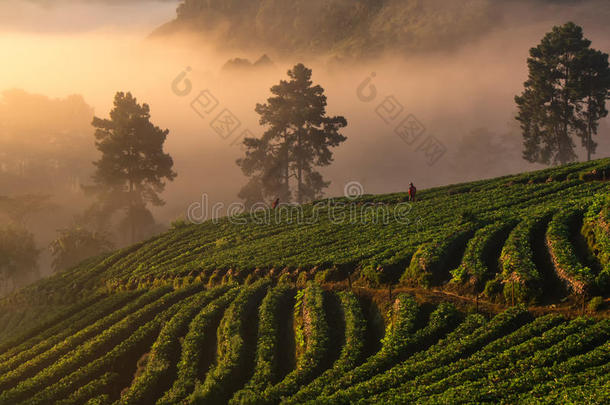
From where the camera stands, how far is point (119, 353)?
87.5ft

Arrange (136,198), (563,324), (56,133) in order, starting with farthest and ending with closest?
1. (56,133)
2. (136,198)
3. (563,324)

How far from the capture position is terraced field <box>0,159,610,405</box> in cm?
1792

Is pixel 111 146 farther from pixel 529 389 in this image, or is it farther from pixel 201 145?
pixel 201 145

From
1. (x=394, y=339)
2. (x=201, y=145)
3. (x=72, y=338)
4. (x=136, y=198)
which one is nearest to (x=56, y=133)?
(x=201, y=145)

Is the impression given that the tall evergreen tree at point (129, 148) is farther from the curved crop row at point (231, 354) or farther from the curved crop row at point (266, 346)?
the curved crop row at point (266, 346)

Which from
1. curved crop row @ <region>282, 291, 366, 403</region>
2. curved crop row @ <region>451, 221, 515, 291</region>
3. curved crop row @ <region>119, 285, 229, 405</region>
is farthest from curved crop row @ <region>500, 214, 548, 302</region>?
curved crop row @ <region>119, 285, 229, 405</region>

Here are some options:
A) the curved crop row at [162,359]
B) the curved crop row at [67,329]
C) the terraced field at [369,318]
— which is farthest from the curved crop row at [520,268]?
the curved crop row at [67,329]

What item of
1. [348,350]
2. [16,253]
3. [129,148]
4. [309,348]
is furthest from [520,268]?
[16,253]

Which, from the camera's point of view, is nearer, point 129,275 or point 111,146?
point 129,275

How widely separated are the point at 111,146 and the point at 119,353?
48289 millimetres

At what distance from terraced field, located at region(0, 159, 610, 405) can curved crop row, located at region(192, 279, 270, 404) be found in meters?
0.08

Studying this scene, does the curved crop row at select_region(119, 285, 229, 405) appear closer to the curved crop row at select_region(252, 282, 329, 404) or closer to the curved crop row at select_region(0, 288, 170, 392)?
the curved crop row at select_region(0, 288, 170, 392)

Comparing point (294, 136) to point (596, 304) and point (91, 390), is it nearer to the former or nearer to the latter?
point (91, 390)

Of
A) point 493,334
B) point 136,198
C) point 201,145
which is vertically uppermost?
point 201,145
